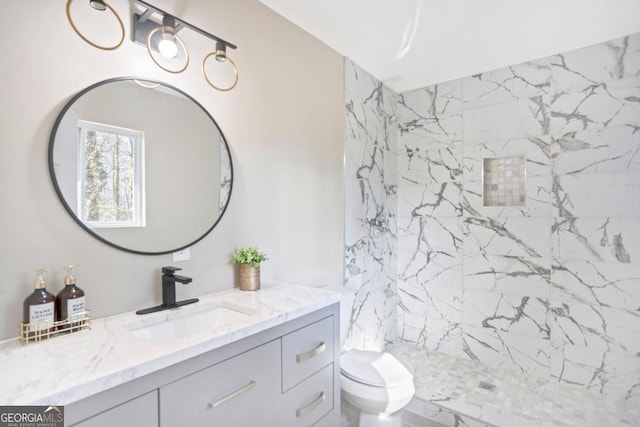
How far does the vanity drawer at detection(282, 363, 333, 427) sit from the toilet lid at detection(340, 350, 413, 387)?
15.4 inches

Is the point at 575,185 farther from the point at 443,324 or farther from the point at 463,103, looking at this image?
the point at 443,324

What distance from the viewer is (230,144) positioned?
177 cm

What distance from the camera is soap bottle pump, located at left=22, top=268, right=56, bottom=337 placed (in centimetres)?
104

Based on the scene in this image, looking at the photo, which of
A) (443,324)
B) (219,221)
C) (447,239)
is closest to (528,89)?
(447,239)

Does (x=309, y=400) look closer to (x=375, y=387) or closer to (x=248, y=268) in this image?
(x=375, y=387)

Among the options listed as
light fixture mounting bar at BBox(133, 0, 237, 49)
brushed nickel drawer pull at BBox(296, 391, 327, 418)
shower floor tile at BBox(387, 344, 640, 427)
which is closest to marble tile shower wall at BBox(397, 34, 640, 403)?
shower floor tile at BBox(387, 344, 640, 427)

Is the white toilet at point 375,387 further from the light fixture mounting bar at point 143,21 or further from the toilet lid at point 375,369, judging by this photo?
the light fixture mounting bar at point 143,21

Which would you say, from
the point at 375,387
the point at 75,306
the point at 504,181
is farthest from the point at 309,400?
the point at 504,181

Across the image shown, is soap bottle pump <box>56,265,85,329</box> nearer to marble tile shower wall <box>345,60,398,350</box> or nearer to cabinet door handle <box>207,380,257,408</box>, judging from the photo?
cabinet door handle <box>207,380,257,408</box>

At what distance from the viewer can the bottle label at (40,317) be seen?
1.04m

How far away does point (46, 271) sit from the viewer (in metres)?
1.13

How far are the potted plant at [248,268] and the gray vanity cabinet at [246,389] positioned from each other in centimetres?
44

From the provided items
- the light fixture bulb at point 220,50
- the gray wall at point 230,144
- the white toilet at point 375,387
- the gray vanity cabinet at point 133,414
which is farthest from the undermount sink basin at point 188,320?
the light fixture bulb at point 220,50

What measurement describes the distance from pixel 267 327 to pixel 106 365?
520 mm
